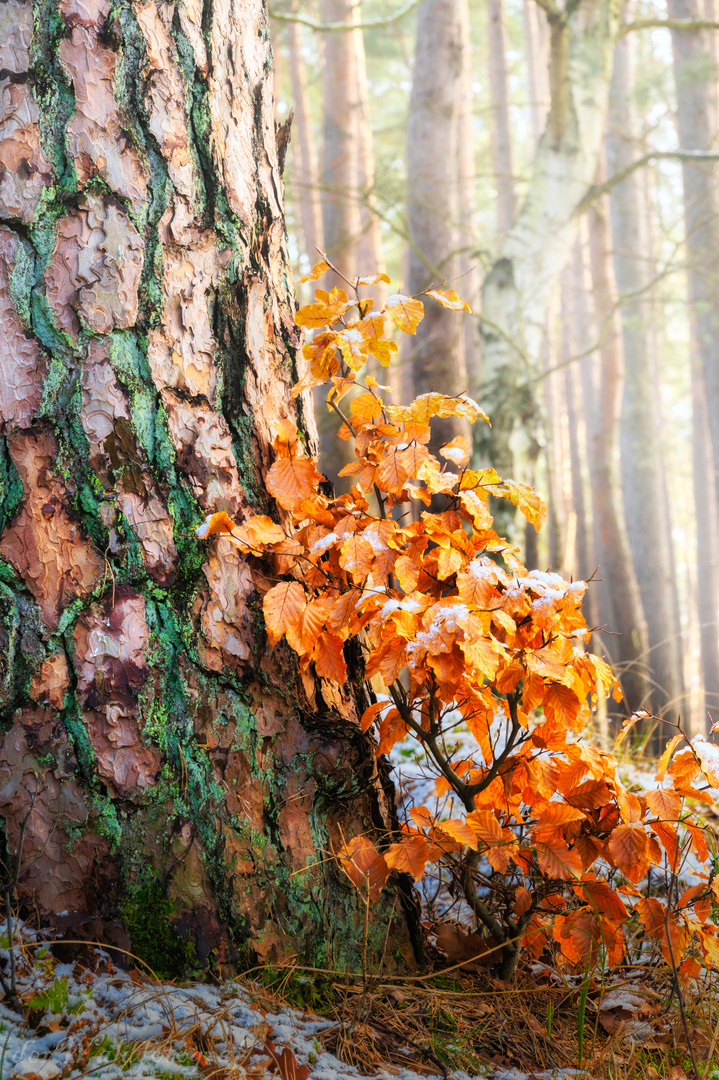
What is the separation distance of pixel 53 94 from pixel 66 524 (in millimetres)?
857

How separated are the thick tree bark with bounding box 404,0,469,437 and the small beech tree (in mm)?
4805

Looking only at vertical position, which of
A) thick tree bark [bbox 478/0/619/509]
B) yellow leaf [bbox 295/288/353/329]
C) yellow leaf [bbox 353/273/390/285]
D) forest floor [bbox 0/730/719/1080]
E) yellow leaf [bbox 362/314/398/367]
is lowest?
forest floor [bbox 0/730/719/1080]

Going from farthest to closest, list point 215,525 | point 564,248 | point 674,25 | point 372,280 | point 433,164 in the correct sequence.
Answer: point 433,164 → point 564,248 → point 674,25 → point 372,280 → point 215,525

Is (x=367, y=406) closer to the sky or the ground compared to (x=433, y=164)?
closer to the ground

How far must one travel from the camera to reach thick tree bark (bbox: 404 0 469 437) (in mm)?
6137

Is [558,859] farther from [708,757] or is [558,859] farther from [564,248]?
[564,248]

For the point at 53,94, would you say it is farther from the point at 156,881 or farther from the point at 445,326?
the point at 445,326

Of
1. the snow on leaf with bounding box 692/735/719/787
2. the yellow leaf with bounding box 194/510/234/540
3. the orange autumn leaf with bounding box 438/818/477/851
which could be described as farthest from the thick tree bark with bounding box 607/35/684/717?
the yellow leaf with bounding box 194/510/234/540

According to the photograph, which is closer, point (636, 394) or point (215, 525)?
point (215, 525)

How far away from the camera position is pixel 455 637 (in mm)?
1227

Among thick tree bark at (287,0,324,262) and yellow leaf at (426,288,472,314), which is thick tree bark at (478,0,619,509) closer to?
yellow leaf at (426,288,472,314)

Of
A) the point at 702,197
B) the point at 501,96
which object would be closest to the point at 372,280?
the point at 702,197

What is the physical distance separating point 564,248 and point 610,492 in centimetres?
418

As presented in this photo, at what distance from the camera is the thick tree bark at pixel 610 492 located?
7.37m
